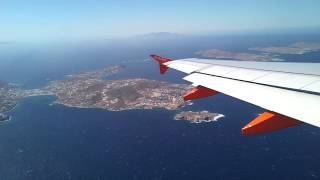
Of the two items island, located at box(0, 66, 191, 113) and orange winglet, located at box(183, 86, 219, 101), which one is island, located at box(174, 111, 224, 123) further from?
orange winglet, located at box(183, 86, 219, 101)

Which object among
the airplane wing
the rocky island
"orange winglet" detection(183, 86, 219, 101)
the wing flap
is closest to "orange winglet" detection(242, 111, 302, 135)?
the airplane wing

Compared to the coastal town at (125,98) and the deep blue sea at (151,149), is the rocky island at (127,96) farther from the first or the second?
the deep blue sea at (151,149)

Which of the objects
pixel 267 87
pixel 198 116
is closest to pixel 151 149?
pixel 198 116

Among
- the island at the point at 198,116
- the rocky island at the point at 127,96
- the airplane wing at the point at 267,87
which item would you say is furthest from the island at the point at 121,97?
the airplane wing at the point at 267,87

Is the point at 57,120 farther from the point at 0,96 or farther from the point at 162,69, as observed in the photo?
the point at 162,69

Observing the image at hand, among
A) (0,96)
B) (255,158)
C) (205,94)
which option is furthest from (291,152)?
(0,96)

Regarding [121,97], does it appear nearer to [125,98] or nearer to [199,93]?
[125,98]
